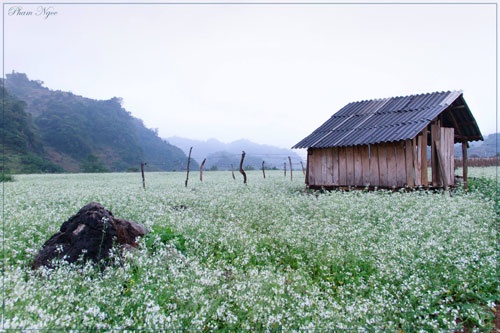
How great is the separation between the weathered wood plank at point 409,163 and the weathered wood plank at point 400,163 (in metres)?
0.15

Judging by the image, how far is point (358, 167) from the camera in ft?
58.9

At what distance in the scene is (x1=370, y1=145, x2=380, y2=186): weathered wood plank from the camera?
56.4 ft

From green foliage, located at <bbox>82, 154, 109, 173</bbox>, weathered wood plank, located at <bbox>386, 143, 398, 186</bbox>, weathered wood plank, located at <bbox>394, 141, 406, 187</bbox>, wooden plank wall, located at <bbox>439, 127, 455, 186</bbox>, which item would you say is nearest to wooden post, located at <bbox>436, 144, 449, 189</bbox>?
wooden plank wall, located at <bbox>439, 127, 455, 186</bbox>

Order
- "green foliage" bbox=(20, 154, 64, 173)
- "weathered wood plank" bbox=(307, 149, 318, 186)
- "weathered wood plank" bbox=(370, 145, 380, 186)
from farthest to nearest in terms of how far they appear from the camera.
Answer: "green foliage" bbox=(20, 154, 64, 173) < "weathered wood plank" bbox=(307, 149, 318, 186) < "weathered wood plank" bbox=(370, 145, 380, 186)

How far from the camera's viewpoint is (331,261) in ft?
25.0

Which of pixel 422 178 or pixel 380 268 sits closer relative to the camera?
pixel 380 268

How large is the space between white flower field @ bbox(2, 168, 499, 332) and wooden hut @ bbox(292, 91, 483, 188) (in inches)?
188

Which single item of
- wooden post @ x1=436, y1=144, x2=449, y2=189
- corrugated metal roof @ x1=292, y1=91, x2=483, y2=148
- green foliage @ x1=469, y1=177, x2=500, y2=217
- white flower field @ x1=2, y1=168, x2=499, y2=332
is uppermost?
corrugated metal roof @ x1=292, y1=91, x2=483, y2=148

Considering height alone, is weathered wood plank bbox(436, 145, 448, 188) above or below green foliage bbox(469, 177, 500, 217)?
above

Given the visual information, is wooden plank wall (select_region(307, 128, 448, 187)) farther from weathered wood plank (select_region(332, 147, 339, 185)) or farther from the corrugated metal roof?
the corrugated metal roof

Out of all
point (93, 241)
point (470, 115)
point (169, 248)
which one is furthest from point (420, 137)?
point (93, 241)

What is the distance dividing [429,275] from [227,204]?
311 inches

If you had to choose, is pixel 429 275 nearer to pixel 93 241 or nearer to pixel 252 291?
pixel 252 291

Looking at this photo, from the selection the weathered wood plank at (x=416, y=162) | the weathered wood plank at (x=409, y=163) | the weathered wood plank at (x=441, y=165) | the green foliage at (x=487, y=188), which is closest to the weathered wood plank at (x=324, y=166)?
the weathered wood plank at (x=409, y=163)
